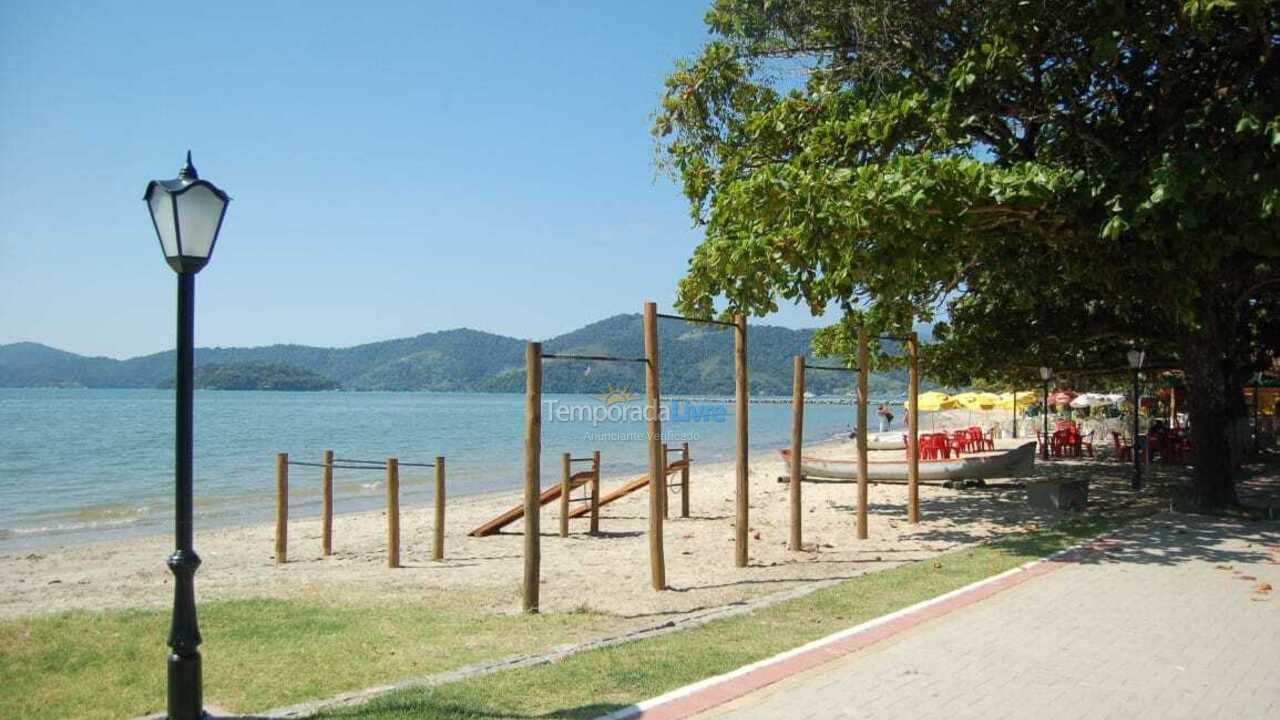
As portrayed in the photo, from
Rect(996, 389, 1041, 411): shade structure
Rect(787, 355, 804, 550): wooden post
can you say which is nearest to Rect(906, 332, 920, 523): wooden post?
Rect(787, 355, 804, 550): wooden post

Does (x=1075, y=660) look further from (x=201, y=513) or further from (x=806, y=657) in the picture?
(x=201, y=513)

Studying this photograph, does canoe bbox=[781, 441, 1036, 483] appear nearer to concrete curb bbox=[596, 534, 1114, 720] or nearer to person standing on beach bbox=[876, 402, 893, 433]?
concrete curb bbox=[596, 534, 1114, 720]

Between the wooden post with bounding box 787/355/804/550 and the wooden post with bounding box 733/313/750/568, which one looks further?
the wooden post with bounding box 787/355/804/550

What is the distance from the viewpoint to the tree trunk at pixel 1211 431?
13328 millimetres

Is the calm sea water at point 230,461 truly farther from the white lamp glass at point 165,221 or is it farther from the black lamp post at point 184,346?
the white lamp glass at point 165,221

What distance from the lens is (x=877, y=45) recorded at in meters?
12.8

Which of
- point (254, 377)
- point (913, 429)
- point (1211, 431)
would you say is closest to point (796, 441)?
point (913, 429)

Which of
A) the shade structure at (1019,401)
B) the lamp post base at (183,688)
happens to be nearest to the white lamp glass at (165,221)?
the lamp post base at (183,688)

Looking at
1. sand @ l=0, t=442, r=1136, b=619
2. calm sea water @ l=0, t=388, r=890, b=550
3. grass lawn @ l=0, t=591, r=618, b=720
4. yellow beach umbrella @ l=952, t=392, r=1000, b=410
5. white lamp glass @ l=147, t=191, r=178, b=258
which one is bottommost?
calm sea water @ l=0, t=388, r=890, b=550

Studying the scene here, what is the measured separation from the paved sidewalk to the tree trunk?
5157 millimetres

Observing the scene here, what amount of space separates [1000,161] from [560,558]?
824cm

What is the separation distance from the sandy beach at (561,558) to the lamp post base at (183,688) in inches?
168

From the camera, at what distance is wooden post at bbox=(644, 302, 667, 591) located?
8.89m

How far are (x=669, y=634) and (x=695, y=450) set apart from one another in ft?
129
